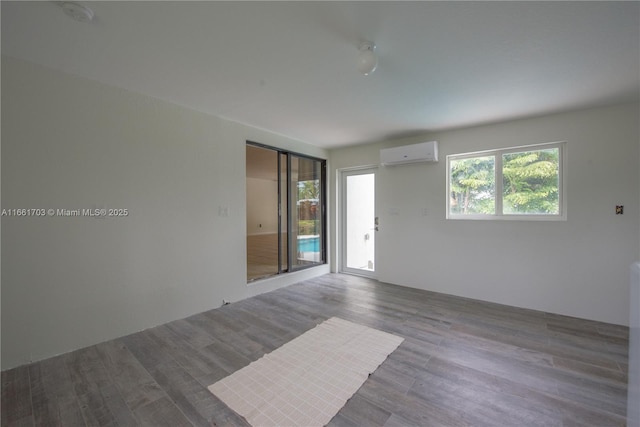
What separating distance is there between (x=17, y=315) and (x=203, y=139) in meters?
2.43

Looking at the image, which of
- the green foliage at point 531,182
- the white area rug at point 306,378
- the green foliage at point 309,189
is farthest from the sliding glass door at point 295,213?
the green foliage at point 531,182

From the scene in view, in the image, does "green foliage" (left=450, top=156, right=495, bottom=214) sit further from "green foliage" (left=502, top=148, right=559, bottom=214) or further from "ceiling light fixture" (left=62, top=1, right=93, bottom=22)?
"ceiling light fixture" (left=62, top=1, right=93, bottom=22)

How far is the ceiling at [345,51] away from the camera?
5.38 ft

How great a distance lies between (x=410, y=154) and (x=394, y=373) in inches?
127

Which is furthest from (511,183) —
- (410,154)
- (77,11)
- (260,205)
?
(260,205)

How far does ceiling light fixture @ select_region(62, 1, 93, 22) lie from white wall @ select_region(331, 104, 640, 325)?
4.09 m

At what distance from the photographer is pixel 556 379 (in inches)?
80.0

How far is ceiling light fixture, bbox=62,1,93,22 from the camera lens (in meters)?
1.57

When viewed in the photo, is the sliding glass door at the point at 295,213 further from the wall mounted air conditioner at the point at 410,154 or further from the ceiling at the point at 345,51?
the ceiling at the point at 345,51

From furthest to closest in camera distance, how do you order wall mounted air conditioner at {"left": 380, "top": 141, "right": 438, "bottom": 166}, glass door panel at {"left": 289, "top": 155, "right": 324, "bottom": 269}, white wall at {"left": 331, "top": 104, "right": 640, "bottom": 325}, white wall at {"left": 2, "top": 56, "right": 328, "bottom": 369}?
glass door panel at {"left": 289, "top": 155, "right": 324, "bottom": 269} < wall mounted air conditioner at {"left": 380, "top": 141, "right": 438, "bottom": 166} < white wall at {"left": 331, "top": 104, "right": 640, "bottom": 325} < white wall at {"left": 2, "top": 56, "right": 328, "bottom": 369}

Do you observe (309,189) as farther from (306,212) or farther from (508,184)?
(508,184)

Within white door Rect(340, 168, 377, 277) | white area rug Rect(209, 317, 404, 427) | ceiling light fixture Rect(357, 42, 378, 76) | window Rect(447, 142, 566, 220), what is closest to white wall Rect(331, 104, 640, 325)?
window Rect(447, 142, 566, 220)

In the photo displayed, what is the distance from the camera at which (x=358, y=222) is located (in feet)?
17.3

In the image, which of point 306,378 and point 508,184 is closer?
point 306,378
